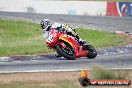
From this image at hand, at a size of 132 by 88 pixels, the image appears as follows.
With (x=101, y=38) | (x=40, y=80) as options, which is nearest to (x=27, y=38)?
(x=101, y=38)

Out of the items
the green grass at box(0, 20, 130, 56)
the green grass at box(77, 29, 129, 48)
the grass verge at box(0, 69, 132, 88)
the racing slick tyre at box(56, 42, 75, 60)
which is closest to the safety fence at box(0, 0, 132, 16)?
the green grass at box(0, 20, 130, 56)

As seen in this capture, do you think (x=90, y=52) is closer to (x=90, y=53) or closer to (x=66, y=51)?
(x=90, y=53)

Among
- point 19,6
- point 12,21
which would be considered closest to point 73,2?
point 19,6

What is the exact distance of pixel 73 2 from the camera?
49938 mm

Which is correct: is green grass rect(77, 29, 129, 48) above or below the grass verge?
above

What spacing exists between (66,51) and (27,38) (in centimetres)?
1038

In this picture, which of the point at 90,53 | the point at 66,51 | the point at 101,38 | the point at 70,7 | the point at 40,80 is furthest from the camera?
the point at 70,7

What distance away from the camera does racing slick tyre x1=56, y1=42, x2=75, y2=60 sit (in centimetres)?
2238

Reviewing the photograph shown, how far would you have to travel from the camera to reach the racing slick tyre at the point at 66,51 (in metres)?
22.4

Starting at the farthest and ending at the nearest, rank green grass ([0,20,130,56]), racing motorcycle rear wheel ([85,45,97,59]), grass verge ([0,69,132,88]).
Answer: green grass ([0,20,130,56]) → racing motorcycle rear wheel ([85,45,97,59]) → grass verge ([0,69,132,88])

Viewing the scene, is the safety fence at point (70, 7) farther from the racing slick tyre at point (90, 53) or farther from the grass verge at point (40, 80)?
the grass verge at point (40, 80)

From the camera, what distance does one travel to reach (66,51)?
2264 cm

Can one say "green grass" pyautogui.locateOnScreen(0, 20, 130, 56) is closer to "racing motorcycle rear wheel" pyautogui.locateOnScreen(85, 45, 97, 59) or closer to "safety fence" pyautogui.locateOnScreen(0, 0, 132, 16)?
"racing motorcycle rear wheel" pyautogui.locateOnScreen(85, 45, 97, 59)

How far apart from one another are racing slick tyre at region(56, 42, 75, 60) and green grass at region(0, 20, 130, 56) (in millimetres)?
3643
